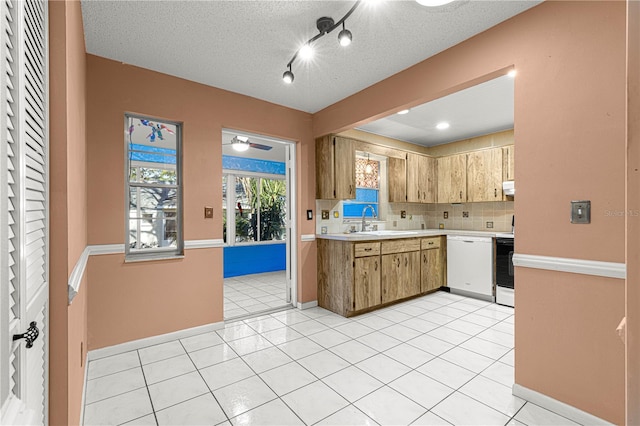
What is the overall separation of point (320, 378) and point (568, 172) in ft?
7.15

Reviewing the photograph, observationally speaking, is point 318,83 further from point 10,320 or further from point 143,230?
point 10,320

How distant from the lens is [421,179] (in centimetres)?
518

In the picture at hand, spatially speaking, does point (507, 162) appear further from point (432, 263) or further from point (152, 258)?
point (152, 258)

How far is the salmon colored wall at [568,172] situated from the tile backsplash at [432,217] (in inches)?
101

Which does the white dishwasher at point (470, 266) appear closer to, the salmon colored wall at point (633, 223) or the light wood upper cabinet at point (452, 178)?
the light wood upper cabinet at point (452, 178)

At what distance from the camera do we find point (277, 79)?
3.02m

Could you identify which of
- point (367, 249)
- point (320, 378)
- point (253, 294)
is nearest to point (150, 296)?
point (320, 378)

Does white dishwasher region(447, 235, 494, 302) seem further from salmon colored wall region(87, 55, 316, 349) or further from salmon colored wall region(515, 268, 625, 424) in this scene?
salmon colored wall region(87, 55, 316, 349)

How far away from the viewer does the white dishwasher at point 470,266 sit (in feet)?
13.7

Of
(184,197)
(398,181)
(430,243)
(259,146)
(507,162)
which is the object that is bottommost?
(430,243)

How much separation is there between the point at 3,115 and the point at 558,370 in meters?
2.77

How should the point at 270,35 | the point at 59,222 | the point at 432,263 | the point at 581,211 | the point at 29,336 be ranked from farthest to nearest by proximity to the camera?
the point at 432,263, the point at 270,35, the point at 581,211, the point at 59,222, the point at 29,336

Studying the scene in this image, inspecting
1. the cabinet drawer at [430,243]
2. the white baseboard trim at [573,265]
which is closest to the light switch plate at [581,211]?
the white baseboard trim at [573,265]

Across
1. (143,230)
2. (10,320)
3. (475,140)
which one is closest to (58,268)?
(10,320)
